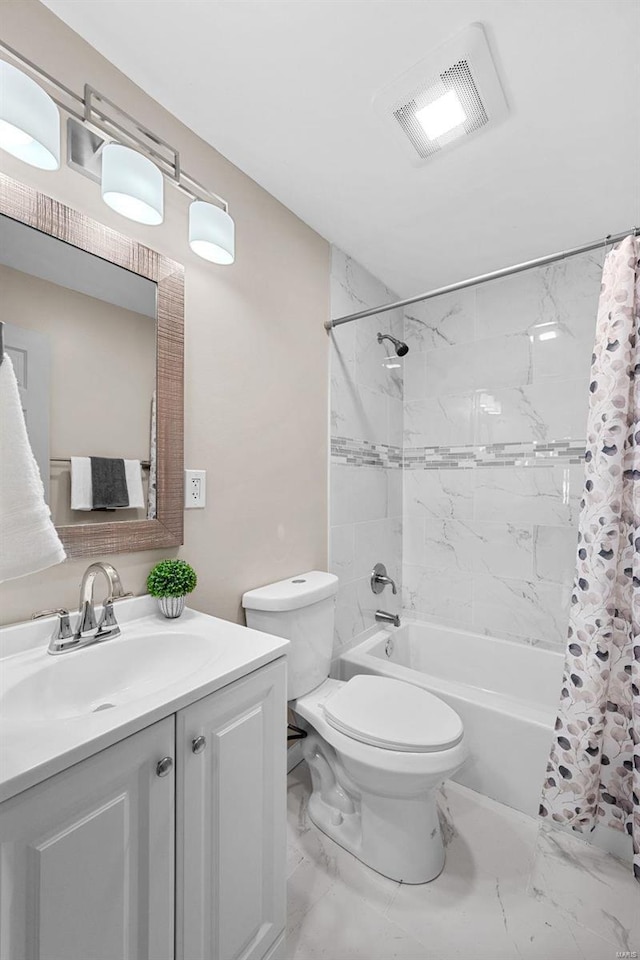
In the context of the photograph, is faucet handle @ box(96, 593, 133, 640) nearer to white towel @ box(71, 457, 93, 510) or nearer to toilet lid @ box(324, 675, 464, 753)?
white towel @ box(71, 457, 93, 510)

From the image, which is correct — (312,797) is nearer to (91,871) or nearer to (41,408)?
(91,871)

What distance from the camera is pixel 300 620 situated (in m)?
1.56

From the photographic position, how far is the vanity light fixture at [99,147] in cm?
86

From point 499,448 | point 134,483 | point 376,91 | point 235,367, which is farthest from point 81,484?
point 499,448

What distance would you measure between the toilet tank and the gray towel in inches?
23.2

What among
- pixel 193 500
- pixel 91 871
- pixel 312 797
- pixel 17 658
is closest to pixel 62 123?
pixel 193 500

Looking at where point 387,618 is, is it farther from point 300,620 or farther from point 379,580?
point 300,620

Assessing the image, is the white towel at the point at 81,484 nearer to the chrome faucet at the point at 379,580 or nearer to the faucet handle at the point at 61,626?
the faucet handle at the point at 61,626

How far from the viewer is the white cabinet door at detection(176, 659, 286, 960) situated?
831 millimetres

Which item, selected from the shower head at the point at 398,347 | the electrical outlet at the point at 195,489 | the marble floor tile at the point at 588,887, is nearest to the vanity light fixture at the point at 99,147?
the electrical outlet at the point at 195,489

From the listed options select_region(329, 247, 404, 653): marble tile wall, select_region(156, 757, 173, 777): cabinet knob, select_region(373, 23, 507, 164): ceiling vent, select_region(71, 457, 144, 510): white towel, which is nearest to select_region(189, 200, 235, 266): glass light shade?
select_region(373, 23, 507, 164): ceiling vent

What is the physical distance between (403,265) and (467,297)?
1.51ft

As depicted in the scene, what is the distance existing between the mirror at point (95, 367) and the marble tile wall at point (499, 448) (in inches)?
66.9

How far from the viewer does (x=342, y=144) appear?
1.46m
